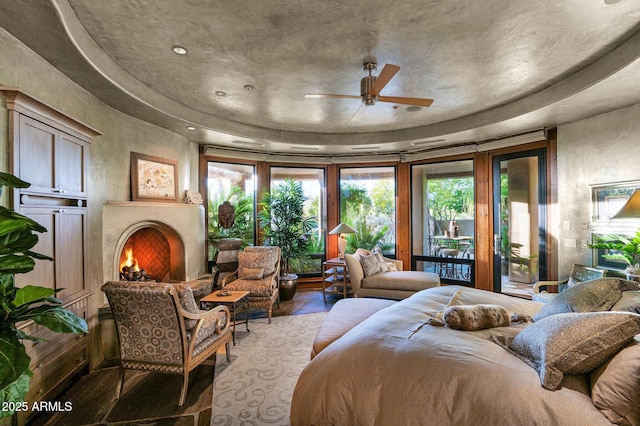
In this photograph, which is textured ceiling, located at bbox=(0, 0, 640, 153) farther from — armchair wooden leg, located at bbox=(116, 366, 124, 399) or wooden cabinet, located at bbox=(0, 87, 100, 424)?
armchair wooden leg, located at bbox=(116, 366, 124, 399)

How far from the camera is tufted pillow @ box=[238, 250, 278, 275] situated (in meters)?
4.70

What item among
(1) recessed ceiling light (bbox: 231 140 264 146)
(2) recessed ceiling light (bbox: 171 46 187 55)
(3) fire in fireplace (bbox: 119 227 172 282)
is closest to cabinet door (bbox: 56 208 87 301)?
(3) fire in fireplace (bbox: 119 227 172 282)

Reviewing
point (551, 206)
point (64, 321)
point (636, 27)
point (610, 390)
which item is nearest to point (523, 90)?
point (636, 27)

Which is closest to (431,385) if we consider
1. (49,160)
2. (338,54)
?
(338,54)

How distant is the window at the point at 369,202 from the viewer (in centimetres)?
641

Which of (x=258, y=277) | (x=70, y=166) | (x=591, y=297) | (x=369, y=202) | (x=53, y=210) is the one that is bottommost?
(x=258, y=277)

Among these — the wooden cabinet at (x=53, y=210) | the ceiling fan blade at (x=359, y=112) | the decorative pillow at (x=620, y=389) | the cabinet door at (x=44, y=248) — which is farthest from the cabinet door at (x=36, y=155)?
the decorative pillow at (x=620, y=389)

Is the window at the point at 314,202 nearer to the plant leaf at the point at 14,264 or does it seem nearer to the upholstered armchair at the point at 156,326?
the upholstered armchair at the point at 156,326

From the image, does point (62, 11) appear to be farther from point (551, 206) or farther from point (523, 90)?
point (551, 206)

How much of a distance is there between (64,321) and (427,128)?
5.07 metres

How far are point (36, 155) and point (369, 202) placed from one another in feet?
17.3

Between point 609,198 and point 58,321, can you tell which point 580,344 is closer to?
point 58,321

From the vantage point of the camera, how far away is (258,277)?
448 centimetres

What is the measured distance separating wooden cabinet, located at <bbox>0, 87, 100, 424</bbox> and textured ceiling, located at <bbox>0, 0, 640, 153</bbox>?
Answer: 0.56 metres
